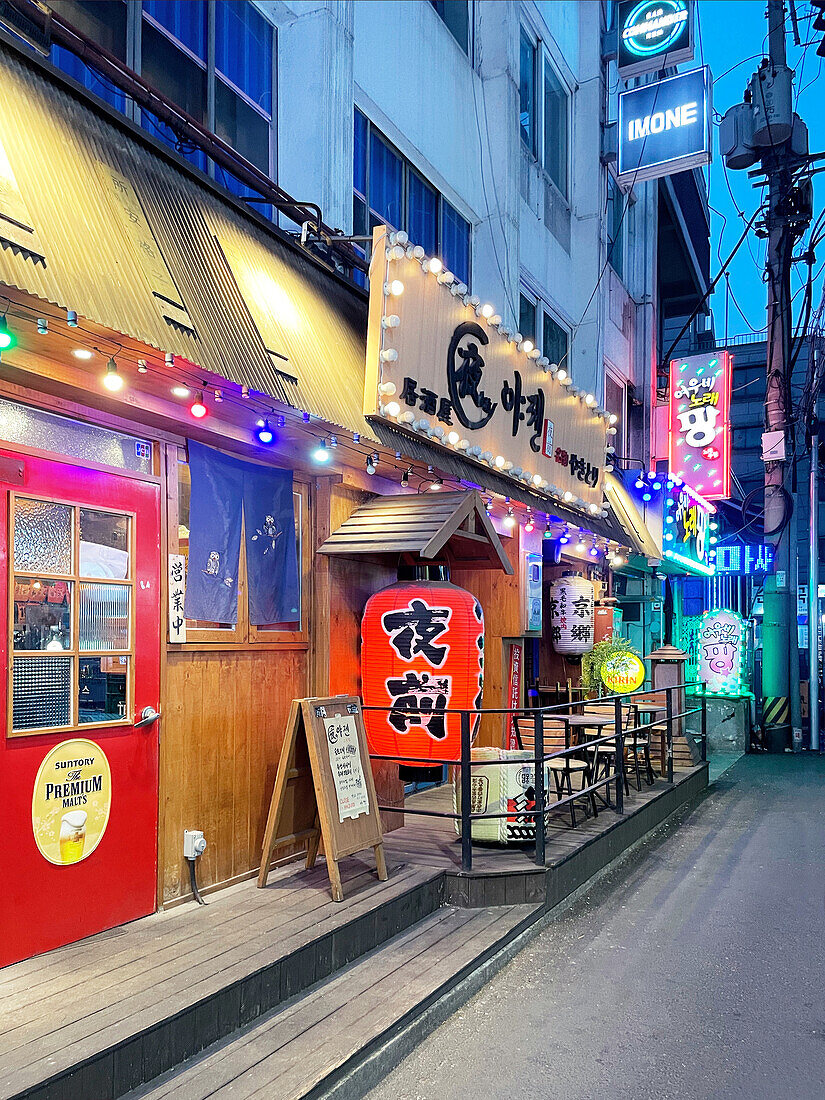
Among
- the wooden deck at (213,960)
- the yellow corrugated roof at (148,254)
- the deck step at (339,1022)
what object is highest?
the yellow corrugated roof at (148,254)

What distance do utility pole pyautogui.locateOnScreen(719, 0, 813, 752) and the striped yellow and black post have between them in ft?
0.07

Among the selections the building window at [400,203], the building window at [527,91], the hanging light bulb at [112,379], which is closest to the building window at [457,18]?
the building window at [527,91]

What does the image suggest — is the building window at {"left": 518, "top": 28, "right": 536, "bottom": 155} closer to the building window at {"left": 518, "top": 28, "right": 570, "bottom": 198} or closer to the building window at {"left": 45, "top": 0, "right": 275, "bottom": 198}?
the building window at {"left": 518, "top": 28, "right": 570, "bottom": 198}

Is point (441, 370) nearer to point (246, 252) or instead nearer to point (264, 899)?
point (246, 252)

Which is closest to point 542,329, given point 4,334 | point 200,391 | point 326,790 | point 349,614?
point 349,614

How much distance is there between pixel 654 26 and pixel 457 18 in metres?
4.08

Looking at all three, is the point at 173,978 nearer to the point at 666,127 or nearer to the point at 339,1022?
the point at 339,1022

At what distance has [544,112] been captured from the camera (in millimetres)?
15820

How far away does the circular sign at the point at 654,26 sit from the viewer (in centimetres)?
1449

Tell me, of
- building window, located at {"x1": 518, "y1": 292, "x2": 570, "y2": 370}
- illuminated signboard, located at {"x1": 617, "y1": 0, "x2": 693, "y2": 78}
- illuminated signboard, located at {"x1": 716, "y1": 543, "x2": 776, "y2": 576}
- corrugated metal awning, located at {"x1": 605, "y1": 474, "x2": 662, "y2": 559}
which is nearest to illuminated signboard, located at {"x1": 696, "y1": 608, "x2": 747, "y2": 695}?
corrugated metal awning, located at {"x1": 605, "y1": 474, "x2": 662, "y2": 559}

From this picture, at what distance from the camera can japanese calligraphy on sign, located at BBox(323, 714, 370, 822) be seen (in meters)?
6.23

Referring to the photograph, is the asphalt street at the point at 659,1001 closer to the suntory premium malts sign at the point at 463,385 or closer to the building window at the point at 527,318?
the suntory premium malts sign at the point at 463,385

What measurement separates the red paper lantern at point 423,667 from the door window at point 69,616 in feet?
6.97

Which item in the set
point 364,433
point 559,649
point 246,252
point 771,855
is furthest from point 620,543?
point 246,252
